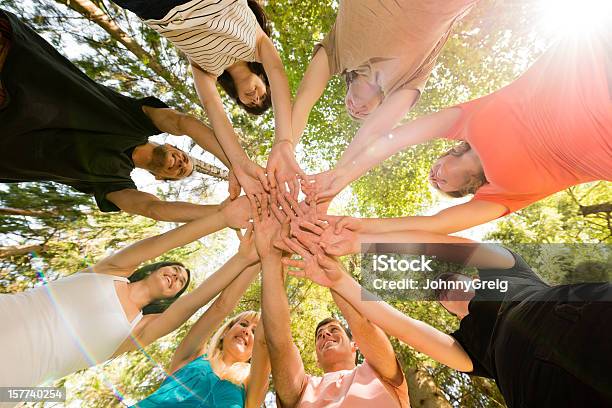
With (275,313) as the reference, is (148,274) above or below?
above

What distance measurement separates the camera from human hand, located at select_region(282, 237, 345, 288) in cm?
271

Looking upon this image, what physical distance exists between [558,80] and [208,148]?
2.70 m

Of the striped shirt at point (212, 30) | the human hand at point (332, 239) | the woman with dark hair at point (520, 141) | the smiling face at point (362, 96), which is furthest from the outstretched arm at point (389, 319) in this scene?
the striped shirt at point (212, 30)

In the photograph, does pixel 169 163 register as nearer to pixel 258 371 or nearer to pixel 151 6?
pixel 151 6

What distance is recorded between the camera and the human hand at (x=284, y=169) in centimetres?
279

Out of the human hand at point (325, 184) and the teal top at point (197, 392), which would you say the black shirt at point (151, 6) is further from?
the teal top at point (197, 392)

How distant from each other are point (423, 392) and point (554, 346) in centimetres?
459

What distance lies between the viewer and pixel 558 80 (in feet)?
6.86

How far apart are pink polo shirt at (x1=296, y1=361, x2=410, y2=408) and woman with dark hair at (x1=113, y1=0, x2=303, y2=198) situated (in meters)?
1.61

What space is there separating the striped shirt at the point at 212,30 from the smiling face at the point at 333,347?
8.88 ft

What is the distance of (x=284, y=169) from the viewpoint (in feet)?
9.31

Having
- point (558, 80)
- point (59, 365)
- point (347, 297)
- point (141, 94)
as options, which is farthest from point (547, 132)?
point (141, 94)

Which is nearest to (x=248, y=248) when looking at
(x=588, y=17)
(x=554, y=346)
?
(x=554, y=346)

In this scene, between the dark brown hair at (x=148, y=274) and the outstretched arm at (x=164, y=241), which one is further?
the dark brown hair at (x=148, y=274)
